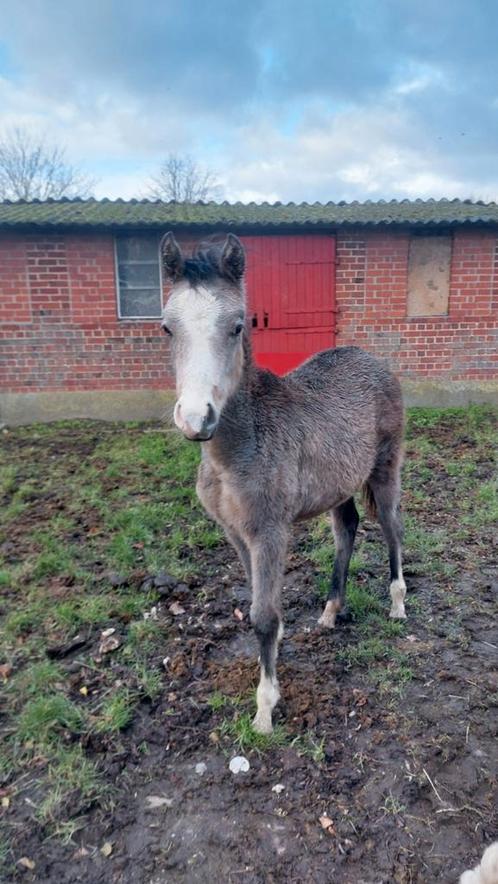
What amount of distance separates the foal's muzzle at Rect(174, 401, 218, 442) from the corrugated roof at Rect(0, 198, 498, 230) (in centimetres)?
764

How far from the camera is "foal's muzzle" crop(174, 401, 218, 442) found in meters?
1.80

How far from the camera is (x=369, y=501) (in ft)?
11.6

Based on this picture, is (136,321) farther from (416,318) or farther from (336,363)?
(336,363)

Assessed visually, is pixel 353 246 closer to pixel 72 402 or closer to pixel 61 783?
pixel 72 402

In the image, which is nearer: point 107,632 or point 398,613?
point 107,632

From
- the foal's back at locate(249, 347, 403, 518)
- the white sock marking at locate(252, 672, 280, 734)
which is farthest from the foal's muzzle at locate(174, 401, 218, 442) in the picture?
the white sock marking at locate(252, 672, 280, 734)

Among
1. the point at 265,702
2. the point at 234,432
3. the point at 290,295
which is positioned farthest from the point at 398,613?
the point at 290,295

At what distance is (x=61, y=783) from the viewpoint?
7.05 ft

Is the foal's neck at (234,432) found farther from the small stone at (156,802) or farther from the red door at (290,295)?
the red door at (290,295)

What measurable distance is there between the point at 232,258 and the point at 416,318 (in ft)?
26.8

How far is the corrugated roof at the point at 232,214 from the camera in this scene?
8.70 m

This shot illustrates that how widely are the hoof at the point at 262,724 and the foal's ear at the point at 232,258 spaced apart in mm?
2020

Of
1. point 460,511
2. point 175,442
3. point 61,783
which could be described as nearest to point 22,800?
point 61,783

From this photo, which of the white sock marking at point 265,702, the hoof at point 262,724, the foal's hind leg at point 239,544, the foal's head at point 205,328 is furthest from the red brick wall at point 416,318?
the hoof at point 262,724
